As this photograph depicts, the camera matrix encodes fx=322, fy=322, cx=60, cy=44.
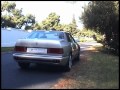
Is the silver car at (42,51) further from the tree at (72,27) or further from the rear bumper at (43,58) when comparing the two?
the tree at (72,27)

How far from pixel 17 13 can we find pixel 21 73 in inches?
1905

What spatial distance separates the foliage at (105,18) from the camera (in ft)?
68.2

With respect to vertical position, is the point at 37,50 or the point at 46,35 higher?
the point at 46,35

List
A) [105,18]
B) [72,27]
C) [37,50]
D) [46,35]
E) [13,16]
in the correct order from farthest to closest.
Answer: [72,27] → [13,16] → [105,18] → [46,35] → [37,50]

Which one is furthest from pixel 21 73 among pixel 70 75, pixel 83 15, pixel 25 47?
pixel 83 15

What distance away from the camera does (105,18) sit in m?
21.1

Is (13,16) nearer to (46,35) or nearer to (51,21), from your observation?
(51,21)

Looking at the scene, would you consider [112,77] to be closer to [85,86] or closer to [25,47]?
[85,86]

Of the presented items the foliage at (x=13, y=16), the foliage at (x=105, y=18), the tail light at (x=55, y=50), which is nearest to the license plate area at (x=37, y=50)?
the tail light at (x=55, y=50)

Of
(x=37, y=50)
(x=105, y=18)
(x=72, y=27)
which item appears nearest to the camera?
(x=37, y=50)

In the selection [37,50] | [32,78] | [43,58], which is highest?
[37,50]

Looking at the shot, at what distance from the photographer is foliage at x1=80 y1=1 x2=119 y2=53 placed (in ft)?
68.2

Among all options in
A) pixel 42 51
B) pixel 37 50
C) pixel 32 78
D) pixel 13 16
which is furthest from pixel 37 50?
pixel 13 16

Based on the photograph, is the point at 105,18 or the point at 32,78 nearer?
the point at 32,78
